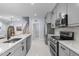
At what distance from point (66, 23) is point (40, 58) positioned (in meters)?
1.81

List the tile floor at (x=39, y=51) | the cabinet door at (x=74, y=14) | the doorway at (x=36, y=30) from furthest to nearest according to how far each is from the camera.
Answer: the doorway at (x=36, y=30)
the tile floor at (x=39, y=51)
the cabinet door at (x=74, y=14)

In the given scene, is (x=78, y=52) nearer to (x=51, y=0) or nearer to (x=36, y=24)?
(x=51, y=0)

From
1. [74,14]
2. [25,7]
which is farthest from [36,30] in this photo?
[74,14]

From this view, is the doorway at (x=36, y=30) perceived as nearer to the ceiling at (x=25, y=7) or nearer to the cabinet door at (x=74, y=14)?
the ceiling at (x=25, y=7)

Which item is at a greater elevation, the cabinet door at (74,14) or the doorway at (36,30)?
the cabinet door at (74,14)

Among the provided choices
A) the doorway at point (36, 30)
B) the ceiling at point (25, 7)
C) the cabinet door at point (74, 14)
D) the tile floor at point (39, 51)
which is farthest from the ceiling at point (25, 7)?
the doorway at point (36, 30)

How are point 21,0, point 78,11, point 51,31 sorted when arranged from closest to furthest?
point 21,0
point 78,11
point 51,31

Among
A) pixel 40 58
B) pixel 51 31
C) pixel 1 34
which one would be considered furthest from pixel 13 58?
pixel 51 31

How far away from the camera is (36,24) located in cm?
859

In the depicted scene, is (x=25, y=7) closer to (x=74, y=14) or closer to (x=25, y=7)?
(x=25, y=7)

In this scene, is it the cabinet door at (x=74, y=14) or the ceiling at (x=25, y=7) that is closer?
the cabinet door at (x=74, y=14)

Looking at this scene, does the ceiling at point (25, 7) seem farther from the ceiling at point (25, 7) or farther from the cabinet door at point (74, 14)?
the cabinet door at point (74, 14)

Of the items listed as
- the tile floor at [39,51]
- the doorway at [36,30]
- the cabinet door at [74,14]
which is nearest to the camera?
the cabinet door at [74,14]

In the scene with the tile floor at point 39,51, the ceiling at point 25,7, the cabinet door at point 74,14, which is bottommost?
the tile floor at point 39,51
